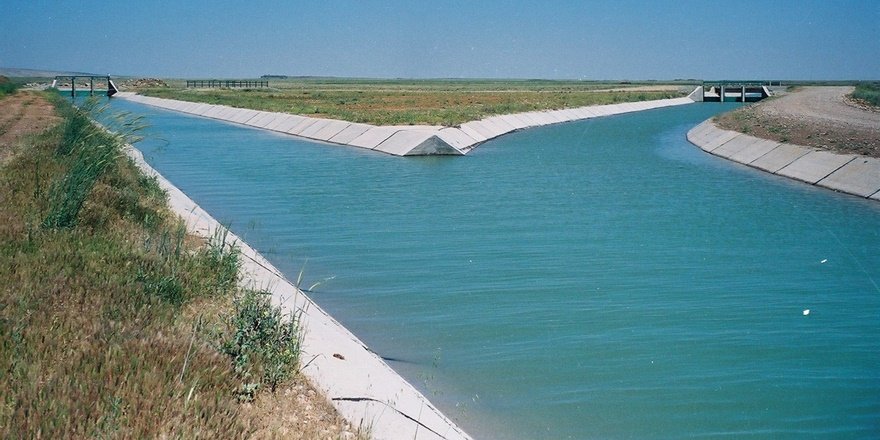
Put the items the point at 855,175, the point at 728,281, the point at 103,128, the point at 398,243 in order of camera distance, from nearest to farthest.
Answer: the point at 728,281, the point at 103,128, the point at 398,243, the point at 855,175

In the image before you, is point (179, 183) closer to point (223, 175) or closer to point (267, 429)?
point (223, 175)

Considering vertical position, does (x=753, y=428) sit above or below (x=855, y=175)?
below

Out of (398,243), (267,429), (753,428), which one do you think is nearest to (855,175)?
(398,243)

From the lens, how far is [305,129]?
4612 centimetres

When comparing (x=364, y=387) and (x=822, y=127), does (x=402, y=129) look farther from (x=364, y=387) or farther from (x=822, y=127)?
(x=364, y=387)

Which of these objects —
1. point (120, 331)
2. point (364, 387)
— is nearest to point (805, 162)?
point (364, 387)

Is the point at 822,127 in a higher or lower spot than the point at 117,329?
higher

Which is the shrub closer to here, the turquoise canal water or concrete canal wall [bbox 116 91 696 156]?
the turquoise canal water

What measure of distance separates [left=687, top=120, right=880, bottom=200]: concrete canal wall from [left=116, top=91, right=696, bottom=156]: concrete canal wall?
10.6m

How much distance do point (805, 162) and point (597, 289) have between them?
18.1 meters

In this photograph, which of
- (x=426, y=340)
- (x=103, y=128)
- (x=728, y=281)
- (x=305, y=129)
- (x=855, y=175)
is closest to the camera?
(x=426, y=340)

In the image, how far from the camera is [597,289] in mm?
12750

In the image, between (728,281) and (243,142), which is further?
(243,142)

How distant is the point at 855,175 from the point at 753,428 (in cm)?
1896
